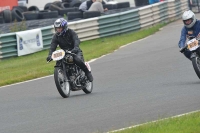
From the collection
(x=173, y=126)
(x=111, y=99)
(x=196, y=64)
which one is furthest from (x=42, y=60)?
(x=173, y=126)

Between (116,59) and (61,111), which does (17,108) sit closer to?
(61,111)

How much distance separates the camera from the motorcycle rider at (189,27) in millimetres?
13023

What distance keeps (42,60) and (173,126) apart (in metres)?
14.1

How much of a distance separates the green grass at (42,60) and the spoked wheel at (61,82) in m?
4.24

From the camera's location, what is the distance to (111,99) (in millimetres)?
11406

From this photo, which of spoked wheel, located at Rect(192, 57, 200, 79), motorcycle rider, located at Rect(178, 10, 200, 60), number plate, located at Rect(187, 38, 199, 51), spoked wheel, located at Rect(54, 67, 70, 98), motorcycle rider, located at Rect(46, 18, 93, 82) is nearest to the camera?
spoked wheel, located at Rect(54, 67, 70, 98)

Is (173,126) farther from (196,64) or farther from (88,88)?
(88,88)

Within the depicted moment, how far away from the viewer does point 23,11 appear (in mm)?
33031

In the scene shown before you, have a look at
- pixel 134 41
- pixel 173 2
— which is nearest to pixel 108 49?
pixel 134 41

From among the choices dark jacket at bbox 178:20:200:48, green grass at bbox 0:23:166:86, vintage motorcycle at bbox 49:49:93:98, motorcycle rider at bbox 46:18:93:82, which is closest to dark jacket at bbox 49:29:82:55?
motorcycle rider at bbox 46:18:93:82

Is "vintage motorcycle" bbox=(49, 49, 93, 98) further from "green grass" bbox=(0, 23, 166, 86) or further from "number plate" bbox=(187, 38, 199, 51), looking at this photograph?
"green grass" bbox=(0, 23, 166, 86)

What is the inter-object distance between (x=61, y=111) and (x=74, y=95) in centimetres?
271

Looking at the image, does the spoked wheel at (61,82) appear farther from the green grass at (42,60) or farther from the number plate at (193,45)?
the green grass at (42,60)

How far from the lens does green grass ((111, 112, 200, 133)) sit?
746cm
